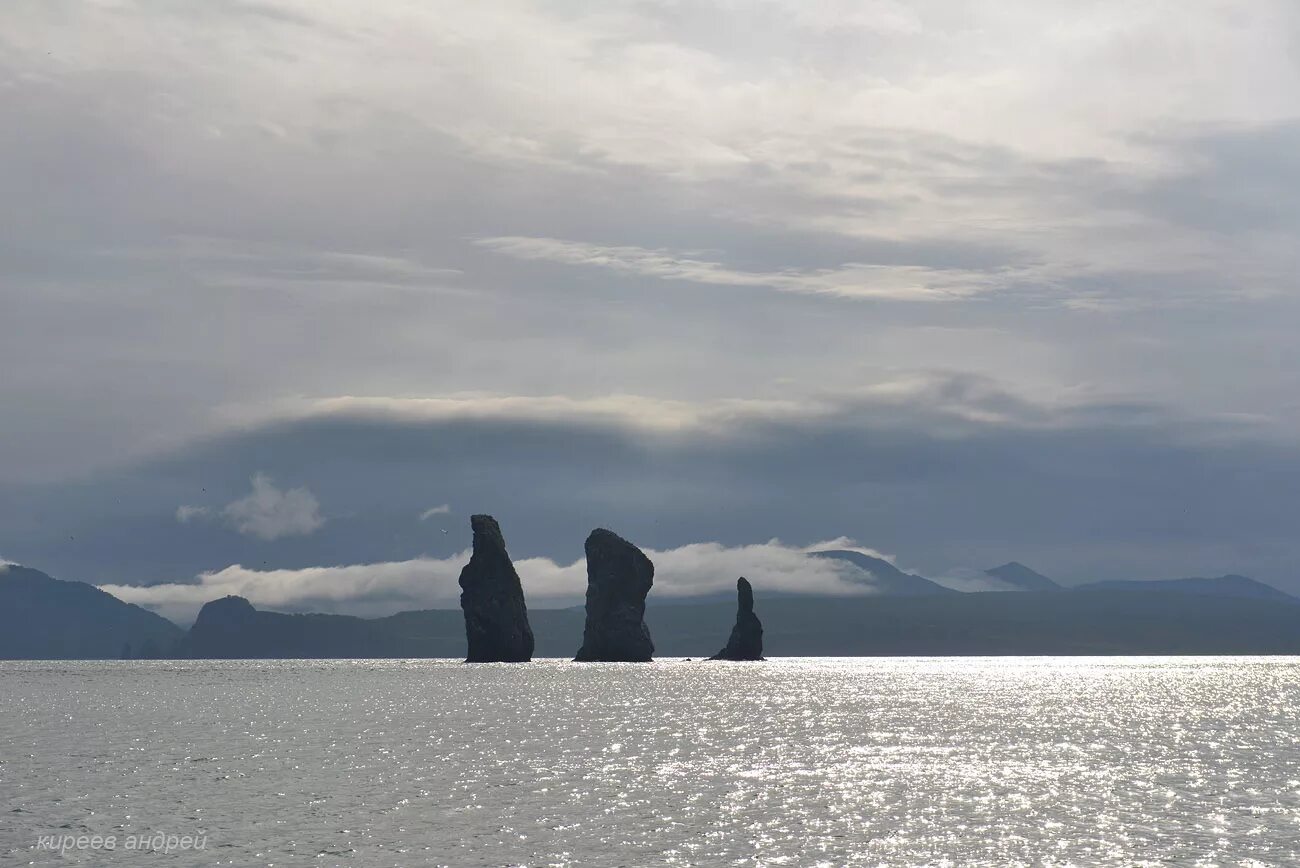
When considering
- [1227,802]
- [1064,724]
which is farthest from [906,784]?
[1064,724]

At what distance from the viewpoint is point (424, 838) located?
227ft

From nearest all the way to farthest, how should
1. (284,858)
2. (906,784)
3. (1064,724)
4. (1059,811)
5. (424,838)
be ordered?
(284,858) < (424,838) < (1059,811) < (906,784) < (1064,724)

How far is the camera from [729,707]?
585 ft

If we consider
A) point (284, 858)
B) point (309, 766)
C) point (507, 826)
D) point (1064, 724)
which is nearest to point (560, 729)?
point (309, 766)

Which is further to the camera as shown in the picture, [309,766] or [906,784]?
[309,766]

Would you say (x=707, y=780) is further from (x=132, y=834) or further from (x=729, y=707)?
(x=729, y=707)

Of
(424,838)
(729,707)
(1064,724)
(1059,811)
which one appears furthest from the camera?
(729,707)

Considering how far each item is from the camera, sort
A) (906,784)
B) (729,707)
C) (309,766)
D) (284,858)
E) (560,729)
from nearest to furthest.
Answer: (284,858) < (906,784) < (309,766) < (560,729) < (729,707)

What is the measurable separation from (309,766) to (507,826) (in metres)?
33.0

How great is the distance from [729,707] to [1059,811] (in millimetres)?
101750

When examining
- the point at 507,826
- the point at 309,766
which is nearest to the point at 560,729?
the point at 309,766

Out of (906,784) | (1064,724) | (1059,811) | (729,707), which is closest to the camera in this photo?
(1059,811)

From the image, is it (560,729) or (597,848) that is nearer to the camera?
(597,848)

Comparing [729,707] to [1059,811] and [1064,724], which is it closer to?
[1064,724]
